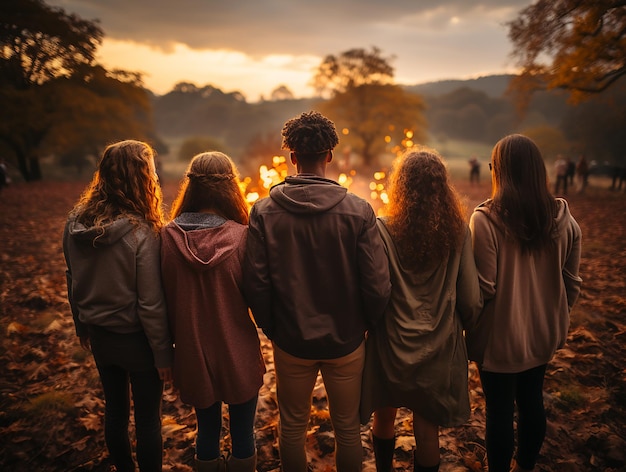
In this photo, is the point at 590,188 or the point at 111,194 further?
the point at 590,188

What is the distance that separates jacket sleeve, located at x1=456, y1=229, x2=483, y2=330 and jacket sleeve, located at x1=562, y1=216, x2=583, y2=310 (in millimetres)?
736

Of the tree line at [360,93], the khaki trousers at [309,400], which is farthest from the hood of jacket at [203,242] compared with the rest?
the tree line at [360,93]

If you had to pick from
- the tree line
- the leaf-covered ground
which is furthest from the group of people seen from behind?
the tree line

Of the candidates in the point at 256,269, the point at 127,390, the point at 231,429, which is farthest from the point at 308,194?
the point at 127,390

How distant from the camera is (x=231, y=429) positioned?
238 centimetres

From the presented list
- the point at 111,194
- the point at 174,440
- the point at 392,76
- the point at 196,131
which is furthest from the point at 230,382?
the point at 196,131

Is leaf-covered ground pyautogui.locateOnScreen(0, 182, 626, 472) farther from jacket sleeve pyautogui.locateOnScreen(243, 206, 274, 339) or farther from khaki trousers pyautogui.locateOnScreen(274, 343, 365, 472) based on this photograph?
jacket sleeve pyautogui.locateOnScreen(243, 206, 274, 339)

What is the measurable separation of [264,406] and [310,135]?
3177mm

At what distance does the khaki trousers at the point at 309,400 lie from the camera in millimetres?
2270

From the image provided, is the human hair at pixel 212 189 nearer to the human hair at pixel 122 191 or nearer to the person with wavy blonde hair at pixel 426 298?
the human hair at pixel 122 191

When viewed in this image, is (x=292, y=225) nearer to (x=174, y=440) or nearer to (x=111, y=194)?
(x=111, y=194)

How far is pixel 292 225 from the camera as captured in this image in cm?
204

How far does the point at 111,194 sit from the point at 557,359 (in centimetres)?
523

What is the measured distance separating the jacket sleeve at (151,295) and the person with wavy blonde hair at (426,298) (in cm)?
138
